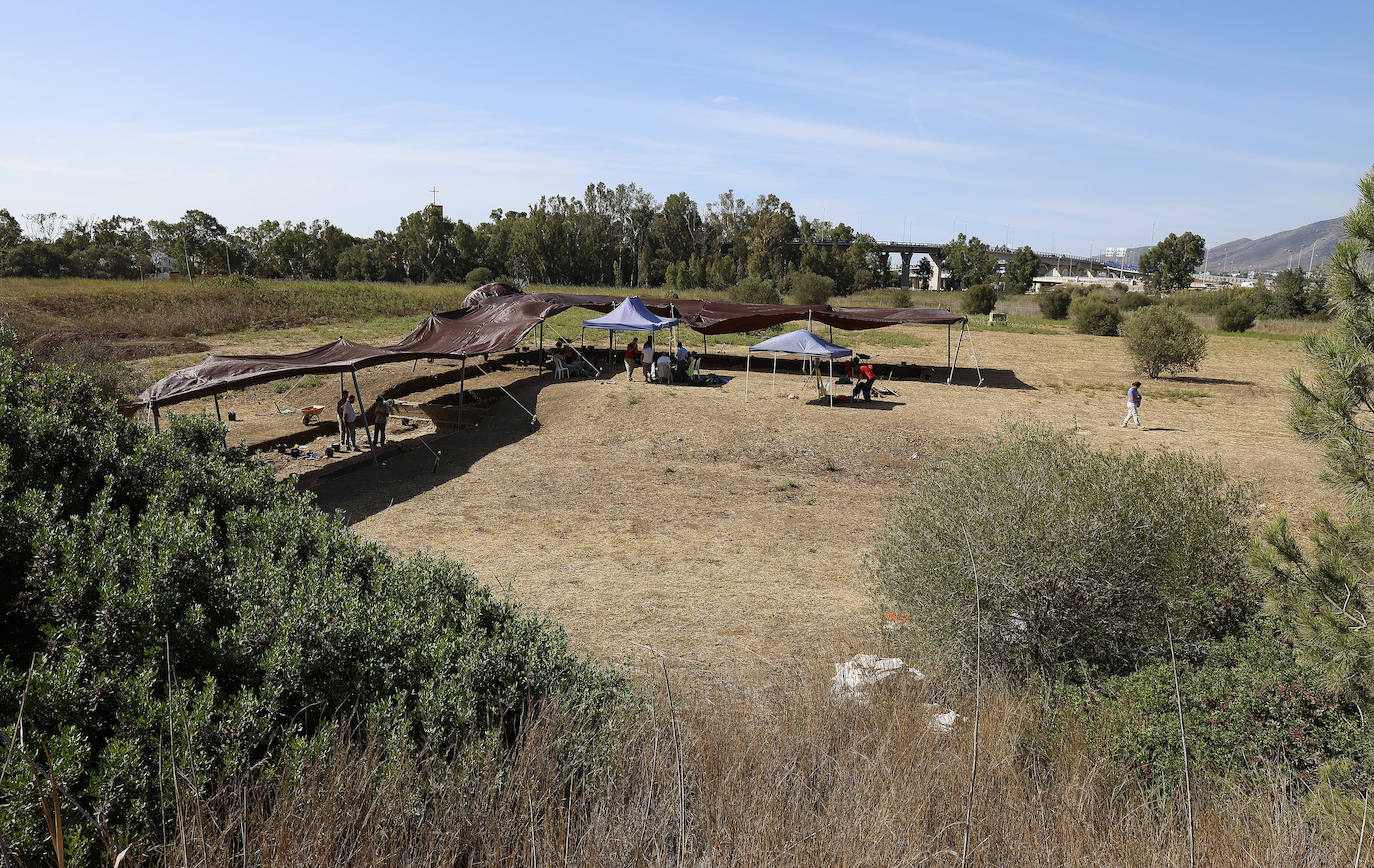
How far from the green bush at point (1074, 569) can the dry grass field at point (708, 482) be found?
4.92 feet

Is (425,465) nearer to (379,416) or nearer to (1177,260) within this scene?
(379,416)

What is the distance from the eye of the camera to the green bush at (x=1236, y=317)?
41.0 m

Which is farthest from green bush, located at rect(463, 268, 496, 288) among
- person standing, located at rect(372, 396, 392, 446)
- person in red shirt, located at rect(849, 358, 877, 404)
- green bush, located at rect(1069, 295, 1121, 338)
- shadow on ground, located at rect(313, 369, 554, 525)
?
person standing, located at rect(372, 396, 392, 446)

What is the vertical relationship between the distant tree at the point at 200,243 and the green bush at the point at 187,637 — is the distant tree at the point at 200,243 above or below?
above

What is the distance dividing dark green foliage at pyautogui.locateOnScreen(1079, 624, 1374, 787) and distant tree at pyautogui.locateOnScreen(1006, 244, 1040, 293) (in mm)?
98628

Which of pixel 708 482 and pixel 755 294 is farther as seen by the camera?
pixel 755 294

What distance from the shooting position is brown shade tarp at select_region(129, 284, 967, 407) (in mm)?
14188

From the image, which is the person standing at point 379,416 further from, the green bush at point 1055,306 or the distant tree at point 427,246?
the distant tree at point 427,246

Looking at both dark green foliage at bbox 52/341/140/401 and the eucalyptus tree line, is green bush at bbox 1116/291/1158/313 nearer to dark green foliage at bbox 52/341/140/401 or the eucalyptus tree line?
the eucalyptus tree line

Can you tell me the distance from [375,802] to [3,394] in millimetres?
3889

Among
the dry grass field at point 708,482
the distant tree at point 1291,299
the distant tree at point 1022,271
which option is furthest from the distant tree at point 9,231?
the distant tree at point 1022,271

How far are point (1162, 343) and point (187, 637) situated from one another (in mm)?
29171

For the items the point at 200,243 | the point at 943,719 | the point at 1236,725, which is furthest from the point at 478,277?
the point at 1236,725

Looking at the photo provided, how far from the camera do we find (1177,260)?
79.6 meters
